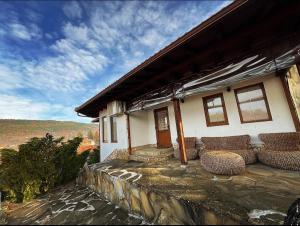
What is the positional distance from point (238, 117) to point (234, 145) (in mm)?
884

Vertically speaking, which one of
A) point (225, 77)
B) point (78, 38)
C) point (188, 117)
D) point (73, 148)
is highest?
point (78, 38)

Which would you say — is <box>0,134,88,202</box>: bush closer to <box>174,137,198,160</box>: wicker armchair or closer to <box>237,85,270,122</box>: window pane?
<box>174,137,198,160</box>: wicker armchair

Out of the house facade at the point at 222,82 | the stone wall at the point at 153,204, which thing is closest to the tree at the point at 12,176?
the stone wall at the point at 153,204

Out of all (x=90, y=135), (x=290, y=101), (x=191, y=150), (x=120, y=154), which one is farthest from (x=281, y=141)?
(x=90, y=135)

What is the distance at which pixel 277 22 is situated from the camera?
232 cm

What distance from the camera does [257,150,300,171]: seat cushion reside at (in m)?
3.01

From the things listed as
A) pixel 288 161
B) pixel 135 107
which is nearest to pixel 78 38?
pixel 135 107

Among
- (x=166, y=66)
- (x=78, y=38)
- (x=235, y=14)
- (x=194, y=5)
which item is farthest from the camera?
(x=78, y=38)

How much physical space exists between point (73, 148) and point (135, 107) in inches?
112

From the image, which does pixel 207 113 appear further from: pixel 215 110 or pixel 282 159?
pixel 282 159

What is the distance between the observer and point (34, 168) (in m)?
4.06

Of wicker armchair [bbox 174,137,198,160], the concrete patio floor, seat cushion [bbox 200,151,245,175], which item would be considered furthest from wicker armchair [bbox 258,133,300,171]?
wicker armchair [bbox 174,137,198,160]

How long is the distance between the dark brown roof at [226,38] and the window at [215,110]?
166 centimetres

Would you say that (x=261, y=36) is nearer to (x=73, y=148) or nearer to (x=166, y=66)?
(x=166, y=66)
